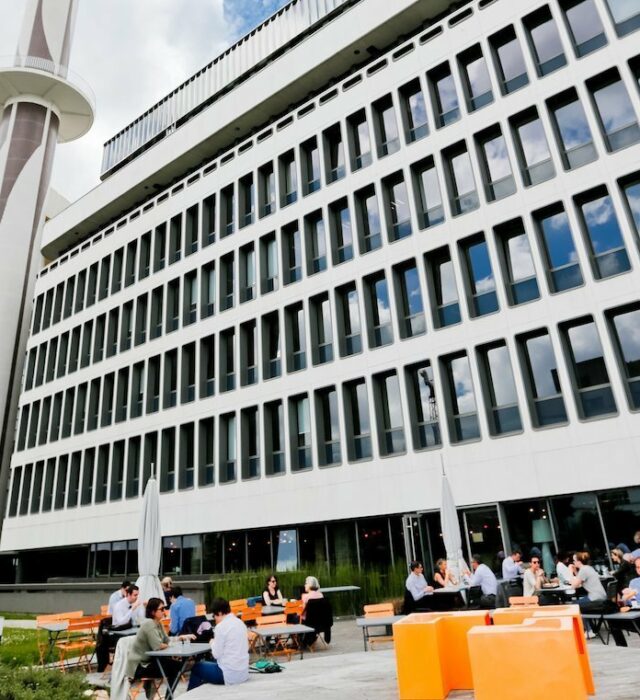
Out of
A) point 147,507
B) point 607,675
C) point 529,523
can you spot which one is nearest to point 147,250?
point 147,507

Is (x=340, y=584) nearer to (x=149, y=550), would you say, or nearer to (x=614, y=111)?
(x=149, y=550)

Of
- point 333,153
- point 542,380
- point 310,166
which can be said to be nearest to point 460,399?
point 542,380

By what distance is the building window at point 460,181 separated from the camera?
68.8ft

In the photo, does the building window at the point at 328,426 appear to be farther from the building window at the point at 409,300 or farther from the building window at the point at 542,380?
the building window at the point at 542,380

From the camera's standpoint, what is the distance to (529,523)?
17.5 meters

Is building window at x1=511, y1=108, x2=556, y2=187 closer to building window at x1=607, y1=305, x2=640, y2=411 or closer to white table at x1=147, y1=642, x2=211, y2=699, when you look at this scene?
building window at x1=607, y1=305, x2=640, y2=411

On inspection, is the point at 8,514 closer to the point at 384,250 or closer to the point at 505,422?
the point at 384,250

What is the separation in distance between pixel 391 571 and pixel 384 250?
11.6 meters

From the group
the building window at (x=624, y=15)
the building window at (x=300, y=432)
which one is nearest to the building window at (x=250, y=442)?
the building window at (x=300, y=432)

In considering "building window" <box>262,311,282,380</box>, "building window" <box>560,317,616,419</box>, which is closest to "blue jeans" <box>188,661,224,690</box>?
"building window" <box>560,317,616,419</box>

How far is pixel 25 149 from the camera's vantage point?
30422mm

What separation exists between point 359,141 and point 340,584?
17779mm

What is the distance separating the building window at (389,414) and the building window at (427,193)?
232 inches

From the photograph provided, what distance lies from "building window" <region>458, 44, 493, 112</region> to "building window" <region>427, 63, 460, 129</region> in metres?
0.52
